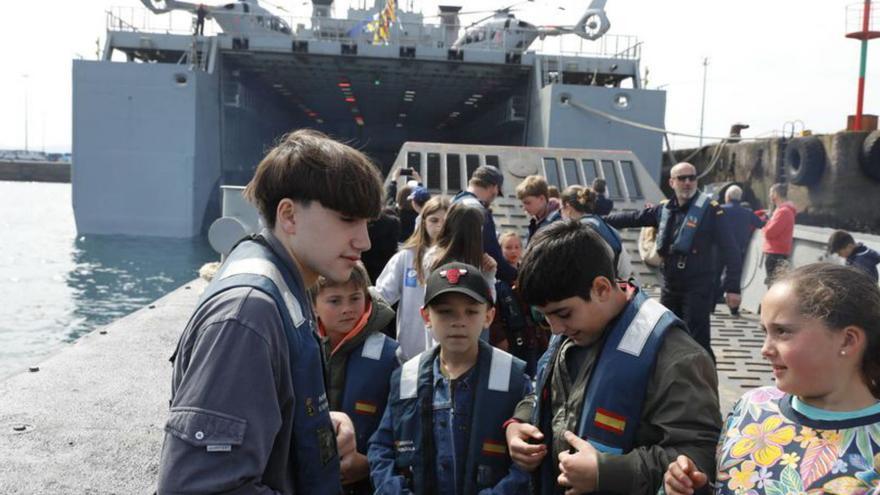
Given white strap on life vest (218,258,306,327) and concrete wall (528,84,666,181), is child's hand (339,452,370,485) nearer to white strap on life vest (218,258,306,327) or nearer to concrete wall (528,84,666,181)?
white strap on life vest (218,258,306,327)

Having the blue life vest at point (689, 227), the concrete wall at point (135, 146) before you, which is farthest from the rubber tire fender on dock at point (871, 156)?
the concrete wall at point (135, 146)

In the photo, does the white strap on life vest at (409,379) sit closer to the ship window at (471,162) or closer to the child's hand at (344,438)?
the child's hand at (344,438)

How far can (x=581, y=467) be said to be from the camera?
183 centimetres

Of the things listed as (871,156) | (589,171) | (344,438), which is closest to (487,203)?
(344,438)

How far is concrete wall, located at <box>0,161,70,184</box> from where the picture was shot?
6550 cm

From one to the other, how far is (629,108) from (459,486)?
16608 mm

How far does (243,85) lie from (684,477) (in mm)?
23615

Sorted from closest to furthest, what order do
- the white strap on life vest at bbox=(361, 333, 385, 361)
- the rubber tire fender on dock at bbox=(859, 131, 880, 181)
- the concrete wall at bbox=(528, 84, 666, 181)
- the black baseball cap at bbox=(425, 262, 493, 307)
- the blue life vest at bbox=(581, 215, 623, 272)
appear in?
the black baseball cap at bbox=(425, 262, 493, 307), the white strap on life vest at bbox=(361, 333, 385, 361), the blue life vest at bbox=(581, 215, 623, 272), the concrete wall at bbox=(528, 84, 666, 181), the rubber tire fender on dock at bbox=(859, 131, 880, 181)

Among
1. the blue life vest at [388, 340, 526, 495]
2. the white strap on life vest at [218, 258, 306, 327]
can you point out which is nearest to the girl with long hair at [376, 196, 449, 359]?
the blue life vest at [388, 340, 526, 495]

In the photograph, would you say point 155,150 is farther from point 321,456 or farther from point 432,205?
point 321,456

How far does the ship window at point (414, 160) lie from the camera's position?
1048cm

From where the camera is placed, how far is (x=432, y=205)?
3975 millimetres

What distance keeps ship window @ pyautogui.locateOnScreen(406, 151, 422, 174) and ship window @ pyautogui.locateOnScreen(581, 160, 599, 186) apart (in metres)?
2.39

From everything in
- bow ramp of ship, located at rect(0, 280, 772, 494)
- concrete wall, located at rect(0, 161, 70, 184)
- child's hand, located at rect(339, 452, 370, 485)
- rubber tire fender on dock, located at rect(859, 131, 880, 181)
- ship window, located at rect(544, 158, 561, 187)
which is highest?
rubber tire fender on dock, located at rect(859, 131, 880, 181)
